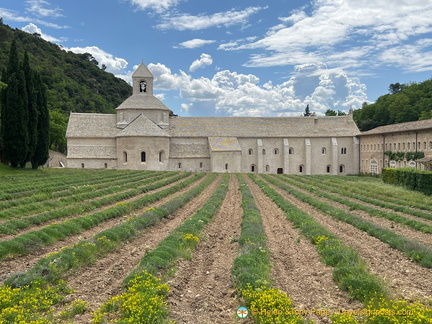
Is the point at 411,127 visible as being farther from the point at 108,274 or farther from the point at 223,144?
the point at 108,274

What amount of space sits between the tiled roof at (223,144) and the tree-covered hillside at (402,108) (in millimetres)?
41472

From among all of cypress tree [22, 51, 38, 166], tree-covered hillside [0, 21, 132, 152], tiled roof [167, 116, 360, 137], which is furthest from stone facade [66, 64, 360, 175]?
tree-covered hillside [0, 21, 132, 152]

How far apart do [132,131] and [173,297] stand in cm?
4835

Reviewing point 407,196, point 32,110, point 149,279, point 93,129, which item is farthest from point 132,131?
point 149,279

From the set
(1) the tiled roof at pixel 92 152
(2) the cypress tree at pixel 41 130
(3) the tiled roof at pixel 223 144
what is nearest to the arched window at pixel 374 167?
(3) the tiled roof at pixel 223 144

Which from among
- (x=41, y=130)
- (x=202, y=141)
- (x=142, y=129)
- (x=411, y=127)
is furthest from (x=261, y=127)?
(x=41, y=130)

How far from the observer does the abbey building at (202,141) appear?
55.6m

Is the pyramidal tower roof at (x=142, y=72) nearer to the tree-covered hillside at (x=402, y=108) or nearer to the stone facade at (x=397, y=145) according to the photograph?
the stone facade at (x=397, y=145)

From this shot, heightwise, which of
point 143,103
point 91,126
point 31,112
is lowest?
point 31,112

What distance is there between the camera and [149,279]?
870 centimetres

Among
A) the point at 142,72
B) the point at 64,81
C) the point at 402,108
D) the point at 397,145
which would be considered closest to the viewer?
the point at 397,145

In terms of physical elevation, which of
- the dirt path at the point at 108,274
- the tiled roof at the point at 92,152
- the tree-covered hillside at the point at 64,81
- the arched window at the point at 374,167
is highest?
the tree-covered hillside at the point at 64,81

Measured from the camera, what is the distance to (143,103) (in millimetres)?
61062

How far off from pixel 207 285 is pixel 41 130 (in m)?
40.8
